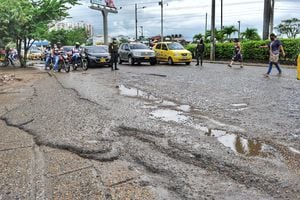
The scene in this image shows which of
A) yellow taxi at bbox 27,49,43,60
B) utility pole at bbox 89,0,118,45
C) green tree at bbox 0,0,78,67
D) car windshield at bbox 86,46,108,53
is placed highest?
utility pole at bbox 89,0,118,45

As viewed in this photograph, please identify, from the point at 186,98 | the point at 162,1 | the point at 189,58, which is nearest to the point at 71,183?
the point at 186,98

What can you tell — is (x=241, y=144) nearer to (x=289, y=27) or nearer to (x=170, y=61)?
(x=170, y=61)

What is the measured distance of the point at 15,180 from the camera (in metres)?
4.14

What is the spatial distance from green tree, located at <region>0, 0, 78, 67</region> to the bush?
12.3 meters

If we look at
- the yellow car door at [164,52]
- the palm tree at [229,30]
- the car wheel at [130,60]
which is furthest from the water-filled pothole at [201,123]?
the palm tree at [229,30]

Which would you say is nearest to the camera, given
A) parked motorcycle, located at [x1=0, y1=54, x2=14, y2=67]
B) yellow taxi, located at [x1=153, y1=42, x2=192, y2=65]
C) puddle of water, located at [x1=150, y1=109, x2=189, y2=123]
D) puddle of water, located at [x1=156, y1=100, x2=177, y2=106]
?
puddle of water, located at [x1=150, y1=109, x2=189, y2=123]

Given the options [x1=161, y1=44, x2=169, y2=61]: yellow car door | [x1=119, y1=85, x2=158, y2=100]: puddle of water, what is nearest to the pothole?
[x1=119, y1=85, x2=158, y2=100]: puddle of water

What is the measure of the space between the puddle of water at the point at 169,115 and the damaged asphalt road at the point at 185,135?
20 mm

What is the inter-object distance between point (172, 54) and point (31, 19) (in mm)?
9682

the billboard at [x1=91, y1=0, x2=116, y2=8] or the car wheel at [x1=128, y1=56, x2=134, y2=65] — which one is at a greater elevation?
the billboard at [x1=91, y1=0, x2=116, y2=8]

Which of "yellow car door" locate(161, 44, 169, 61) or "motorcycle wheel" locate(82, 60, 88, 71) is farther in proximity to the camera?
"yellow car door" locate(161, 44, 169, 61)

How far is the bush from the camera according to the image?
71.5 ft

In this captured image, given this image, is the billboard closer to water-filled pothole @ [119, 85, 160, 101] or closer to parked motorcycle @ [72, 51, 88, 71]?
parked motorcycle @ [72, 51, 88, 71]

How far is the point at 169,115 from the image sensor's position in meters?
7.54
